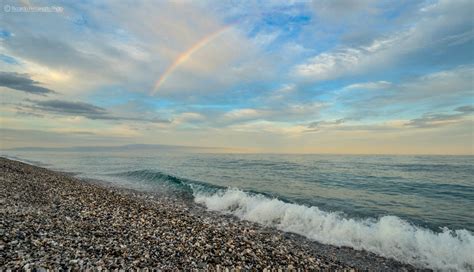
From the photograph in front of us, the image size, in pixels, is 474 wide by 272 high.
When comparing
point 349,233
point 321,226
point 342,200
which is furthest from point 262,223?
point 342,200

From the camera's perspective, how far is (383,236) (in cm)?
1312

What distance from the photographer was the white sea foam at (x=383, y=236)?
11.4 metres

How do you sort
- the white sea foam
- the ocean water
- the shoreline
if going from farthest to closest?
the ocean water
the white sea foam
the shoreline

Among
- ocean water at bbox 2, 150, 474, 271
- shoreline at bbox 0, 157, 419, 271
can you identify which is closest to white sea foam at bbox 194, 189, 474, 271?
ocean water at bbox 2, 150, 474, 271

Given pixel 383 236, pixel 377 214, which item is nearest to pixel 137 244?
pixel 383 236

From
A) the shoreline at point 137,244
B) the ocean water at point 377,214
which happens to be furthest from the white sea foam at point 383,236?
the shoreline at point 137,244

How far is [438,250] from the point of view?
12.0 metres

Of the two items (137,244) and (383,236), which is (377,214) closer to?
(383,236)

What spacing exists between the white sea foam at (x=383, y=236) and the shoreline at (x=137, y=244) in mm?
1070

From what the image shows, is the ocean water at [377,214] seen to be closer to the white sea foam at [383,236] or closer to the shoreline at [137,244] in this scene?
the white sea foam at [383,236]

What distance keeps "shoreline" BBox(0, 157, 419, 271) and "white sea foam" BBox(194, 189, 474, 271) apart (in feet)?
3.51

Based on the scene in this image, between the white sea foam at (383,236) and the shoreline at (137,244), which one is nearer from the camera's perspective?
the shoreline at (137,244)

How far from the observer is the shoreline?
7329mm

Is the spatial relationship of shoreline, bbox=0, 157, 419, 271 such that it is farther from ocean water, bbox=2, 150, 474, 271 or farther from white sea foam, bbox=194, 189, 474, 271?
ocean water, bbox=2, 150, 474, 271
